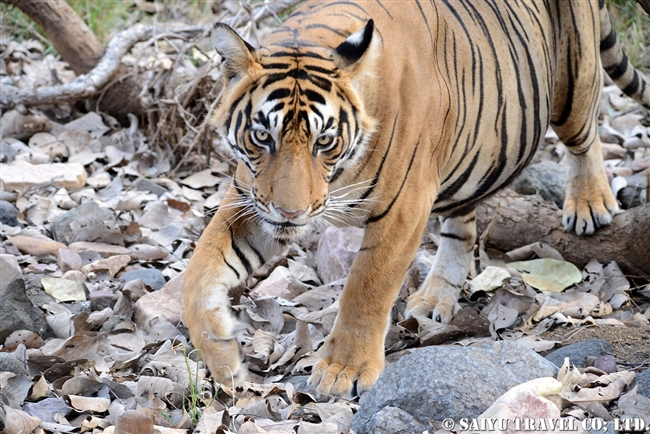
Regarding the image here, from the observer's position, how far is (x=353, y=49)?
339cm

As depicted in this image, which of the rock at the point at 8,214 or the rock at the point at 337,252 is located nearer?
the rock at the point at 337,252

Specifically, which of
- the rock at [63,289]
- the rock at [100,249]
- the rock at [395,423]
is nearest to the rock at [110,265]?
the rock at [100,249]

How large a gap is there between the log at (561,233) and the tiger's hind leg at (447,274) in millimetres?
263

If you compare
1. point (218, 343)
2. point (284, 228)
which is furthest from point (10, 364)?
point (284, 228)

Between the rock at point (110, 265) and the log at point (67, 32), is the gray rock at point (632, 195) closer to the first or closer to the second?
the rock at point (110, 265)

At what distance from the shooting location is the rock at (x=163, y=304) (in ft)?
14.1

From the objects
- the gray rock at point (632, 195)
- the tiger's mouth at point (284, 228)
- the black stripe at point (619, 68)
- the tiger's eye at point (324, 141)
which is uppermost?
the black stripe at point (619, 68)

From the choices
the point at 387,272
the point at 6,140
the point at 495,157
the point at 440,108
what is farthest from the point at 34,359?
the point at 6,140

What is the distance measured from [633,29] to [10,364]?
23.6 ft

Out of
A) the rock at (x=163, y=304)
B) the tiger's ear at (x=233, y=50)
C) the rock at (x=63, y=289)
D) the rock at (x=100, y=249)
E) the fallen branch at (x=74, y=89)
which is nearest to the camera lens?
the tiger's ear at (x=233, y=50)

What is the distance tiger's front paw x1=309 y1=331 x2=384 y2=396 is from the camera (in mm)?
3568

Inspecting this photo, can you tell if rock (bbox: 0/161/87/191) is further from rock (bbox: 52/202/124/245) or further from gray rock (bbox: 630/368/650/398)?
gray rock (bbox: 630/368/650/398)

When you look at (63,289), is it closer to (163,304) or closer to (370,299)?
(163,304)

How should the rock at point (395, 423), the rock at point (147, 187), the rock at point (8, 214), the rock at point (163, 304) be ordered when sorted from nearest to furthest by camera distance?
the rock at point (395, 423), the rock at point (163, 304), the rock at point (8, 214), the rock at point (147, 187)
